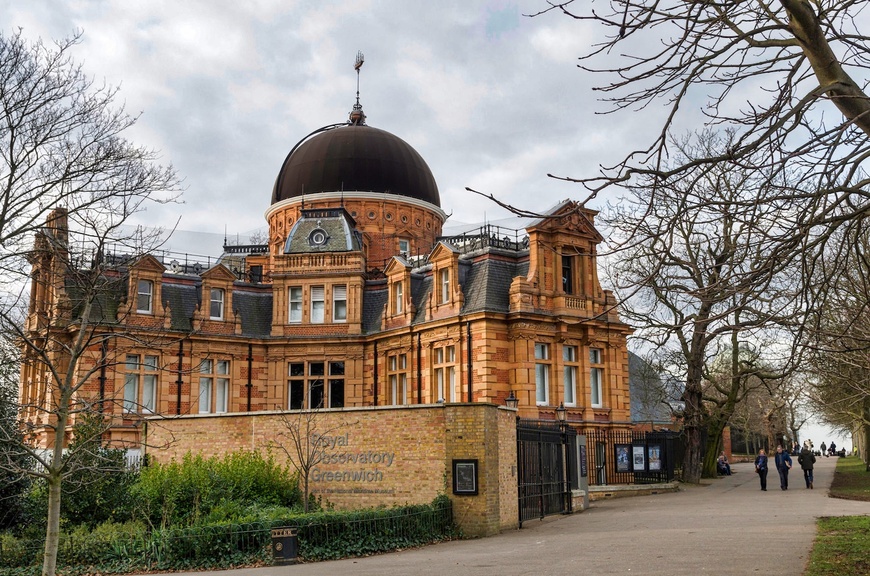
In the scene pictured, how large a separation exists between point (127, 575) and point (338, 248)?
27145 mm

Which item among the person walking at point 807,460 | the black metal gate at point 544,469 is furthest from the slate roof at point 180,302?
the person walking at point 807,460

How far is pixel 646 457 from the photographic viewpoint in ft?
113

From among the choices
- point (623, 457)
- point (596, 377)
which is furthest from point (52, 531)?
point (596, 377)

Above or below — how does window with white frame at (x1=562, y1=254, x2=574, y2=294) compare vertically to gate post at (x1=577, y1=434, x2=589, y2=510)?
above

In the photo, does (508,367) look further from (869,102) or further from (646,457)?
(869,102)

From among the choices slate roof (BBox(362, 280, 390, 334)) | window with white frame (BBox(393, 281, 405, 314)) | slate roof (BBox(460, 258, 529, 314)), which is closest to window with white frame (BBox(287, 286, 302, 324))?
slate roof (BBox(362, 280, 390, 334))

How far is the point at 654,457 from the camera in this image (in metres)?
34.9

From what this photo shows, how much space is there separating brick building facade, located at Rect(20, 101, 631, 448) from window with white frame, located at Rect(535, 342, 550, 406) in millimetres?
56

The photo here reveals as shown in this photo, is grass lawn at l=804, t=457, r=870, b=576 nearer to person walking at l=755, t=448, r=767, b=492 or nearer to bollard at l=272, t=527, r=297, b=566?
bollard at l=272, t=527, r=297, b=566

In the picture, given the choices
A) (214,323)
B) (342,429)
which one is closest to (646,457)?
(342,429)

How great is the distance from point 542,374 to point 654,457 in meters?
5.73

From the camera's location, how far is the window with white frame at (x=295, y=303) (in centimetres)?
4344

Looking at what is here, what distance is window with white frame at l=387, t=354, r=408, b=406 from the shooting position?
4078 centimetres

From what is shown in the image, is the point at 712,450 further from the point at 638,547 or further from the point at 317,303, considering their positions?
the point at 638,547
